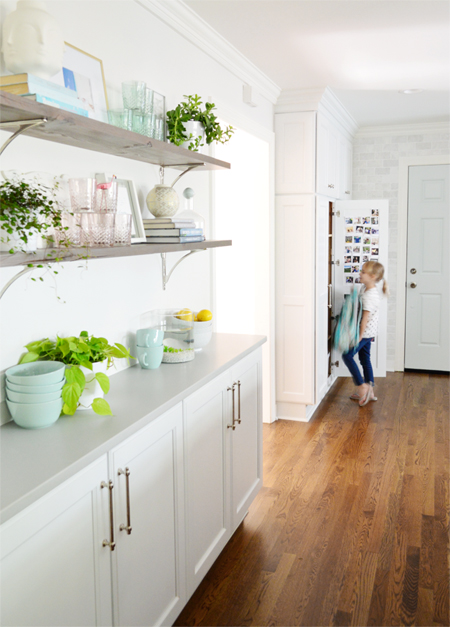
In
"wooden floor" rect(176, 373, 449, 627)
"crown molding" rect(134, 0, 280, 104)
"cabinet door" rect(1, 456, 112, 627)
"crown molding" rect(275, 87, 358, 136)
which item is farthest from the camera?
"crown molding" rect(275, 87, 358, 136)

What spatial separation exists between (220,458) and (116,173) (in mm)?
1261

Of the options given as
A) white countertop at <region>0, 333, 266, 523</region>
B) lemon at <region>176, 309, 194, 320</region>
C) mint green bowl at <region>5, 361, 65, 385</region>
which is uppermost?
lemon at <region>176, 309, 194, 320</region>

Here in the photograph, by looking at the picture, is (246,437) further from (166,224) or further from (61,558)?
(61,558)

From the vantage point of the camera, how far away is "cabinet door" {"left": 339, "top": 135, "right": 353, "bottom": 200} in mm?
5207

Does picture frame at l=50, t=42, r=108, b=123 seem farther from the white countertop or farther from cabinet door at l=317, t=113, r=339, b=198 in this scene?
cabinet door at l=317, t=113, r=339, b=198

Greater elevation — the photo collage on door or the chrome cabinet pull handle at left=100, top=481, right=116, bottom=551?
the photo collage on door

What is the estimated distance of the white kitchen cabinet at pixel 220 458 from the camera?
2.07 metres

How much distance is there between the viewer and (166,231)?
2.27 metres

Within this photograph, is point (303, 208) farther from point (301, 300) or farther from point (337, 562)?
point (337, 562)

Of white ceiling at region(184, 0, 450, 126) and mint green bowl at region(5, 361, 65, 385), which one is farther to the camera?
white ceiling at region(184, 0, 450, 126)

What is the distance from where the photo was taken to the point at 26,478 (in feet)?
4.17

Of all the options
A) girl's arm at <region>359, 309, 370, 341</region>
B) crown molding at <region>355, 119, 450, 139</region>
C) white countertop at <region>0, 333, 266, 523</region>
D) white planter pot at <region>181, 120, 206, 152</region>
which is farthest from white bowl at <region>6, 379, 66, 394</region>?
crown molding at <region>355, 119, 450, 139</region>

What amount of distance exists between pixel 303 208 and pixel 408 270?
2166 millimetres

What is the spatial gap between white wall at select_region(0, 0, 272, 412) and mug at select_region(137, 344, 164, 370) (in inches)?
4.5
